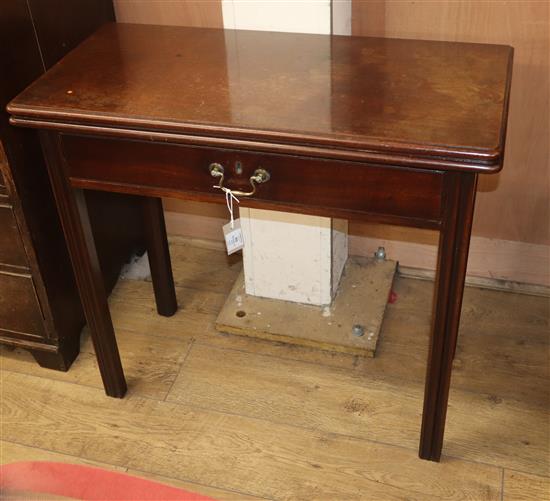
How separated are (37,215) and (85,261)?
0.17 metres

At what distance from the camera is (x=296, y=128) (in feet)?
3.79

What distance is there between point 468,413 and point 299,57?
2.68ft

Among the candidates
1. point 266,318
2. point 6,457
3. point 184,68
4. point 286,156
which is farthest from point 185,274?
point 286,156

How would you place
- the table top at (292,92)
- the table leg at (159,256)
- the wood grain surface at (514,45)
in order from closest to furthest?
the table top at (292,92) < the wood grain surface at (514,45) < the table leg at (159,256)

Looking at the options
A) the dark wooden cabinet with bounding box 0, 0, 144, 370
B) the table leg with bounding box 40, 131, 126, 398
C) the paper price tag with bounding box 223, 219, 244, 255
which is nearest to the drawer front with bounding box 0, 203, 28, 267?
the dark wooden cabinet with bounding box 0, 0, 144, 370

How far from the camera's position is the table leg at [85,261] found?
1.34m

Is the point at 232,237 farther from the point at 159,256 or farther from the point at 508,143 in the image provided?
the point at 508,143

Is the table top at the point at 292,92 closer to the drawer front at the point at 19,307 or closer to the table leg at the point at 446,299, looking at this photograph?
the table leg at the point at 446,299

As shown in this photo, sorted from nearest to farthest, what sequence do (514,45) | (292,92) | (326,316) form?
(292,92) < (514,45) < (326,316)

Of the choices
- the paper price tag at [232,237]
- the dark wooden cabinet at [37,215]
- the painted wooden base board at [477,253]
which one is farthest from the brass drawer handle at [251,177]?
the painted wooden base board at [477,253]

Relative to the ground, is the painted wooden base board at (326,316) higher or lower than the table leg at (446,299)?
lower

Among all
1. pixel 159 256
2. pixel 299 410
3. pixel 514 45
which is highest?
pixel 514 45

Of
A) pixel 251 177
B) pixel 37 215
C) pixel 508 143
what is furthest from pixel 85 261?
pixel 508 143

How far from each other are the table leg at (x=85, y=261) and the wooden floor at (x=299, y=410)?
3.7 inches
